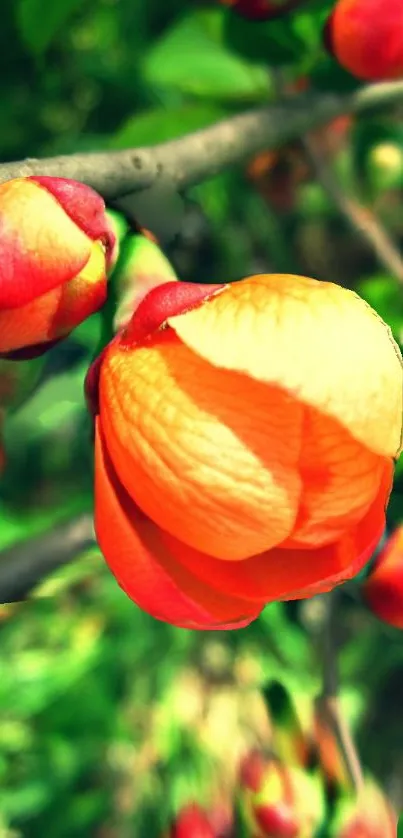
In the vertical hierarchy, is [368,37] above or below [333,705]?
above

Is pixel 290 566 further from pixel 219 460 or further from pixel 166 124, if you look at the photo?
pixel 166 124

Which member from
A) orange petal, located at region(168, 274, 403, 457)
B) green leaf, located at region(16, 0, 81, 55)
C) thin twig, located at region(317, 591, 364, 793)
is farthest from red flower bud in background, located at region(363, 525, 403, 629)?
green leaf, located at region(16, 0, 81, 55)

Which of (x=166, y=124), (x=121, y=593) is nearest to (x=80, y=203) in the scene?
(x=166, y=124)

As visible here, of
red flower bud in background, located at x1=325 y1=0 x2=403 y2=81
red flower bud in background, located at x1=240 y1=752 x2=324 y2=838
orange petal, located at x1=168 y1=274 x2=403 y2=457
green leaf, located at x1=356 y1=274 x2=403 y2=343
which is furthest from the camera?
green leaf, located at x1=356 y1=274 x2=403 y2=343

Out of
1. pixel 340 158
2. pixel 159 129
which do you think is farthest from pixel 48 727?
pixel 340 158

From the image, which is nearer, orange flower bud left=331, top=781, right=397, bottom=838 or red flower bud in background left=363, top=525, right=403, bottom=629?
red flower bud in background left=363, top=525, right=403, bottom=629

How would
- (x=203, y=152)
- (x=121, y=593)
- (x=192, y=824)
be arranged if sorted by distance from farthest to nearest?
(x=121, y=593)
(x=192, y=824)
(x=203, y=152)

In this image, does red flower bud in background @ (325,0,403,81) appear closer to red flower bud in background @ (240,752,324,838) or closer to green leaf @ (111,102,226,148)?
green leaf @ (111,102,226,148)

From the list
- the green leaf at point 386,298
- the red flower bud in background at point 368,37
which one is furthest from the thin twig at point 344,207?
the red flower bud in background at point 368,37
